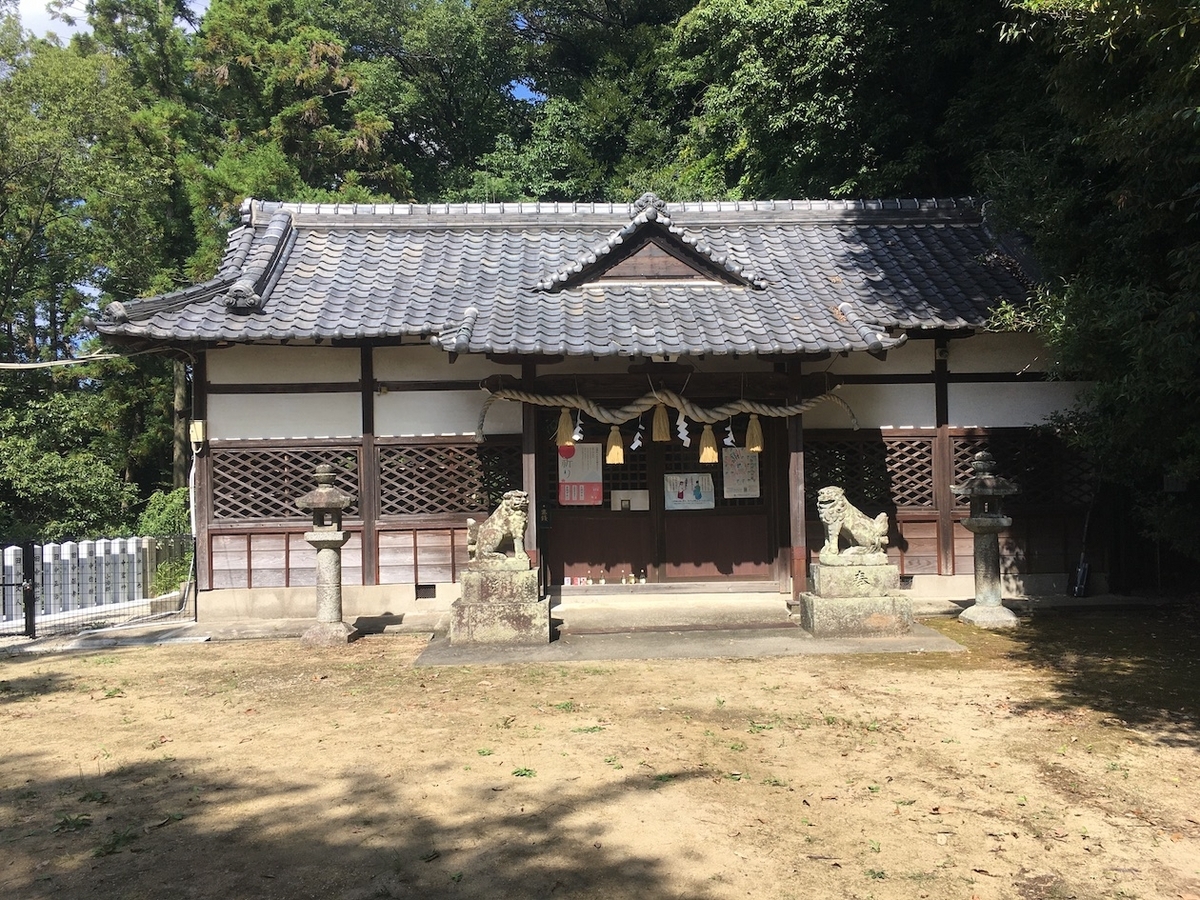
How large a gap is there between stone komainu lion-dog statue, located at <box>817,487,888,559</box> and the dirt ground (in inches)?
54.8

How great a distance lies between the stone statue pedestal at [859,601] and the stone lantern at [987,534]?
4.69 ft

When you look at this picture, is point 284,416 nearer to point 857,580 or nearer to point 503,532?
point 503,532

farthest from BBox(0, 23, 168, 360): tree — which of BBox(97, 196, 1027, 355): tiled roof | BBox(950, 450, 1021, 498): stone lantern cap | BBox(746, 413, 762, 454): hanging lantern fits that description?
BBox(950, 450, 1021, 498): stone lantern cap

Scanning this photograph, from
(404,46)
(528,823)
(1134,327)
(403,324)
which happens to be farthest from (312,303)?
(404,46)

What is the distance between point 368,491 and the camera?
11438 millimetres

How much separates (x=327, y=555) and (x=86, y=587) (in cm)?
557

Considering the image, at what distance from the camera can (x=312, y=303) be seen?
11492 mm

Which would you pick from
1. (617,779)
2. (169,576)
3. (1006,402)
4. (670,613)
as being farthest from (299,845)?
(169,576)

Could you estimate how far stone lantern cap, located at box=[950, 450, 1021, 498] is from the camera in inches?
406

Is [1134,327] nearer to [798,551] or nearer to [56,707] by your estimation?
[798,551]

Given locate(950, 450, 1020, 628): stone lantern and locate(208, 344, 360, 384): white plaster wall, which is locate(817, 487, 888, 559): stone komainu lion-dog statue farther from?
locate(208, 344, 360, 384): white plaster wall

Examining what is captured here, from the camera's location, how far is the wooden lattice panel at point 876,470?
11805mm

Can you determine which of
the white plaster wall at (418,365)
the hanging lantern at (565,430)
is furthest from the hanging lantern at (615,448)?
the white plaster wall at (418,365)

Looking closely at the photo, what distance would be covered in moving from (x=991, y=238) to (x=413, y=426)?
32.2 feet
